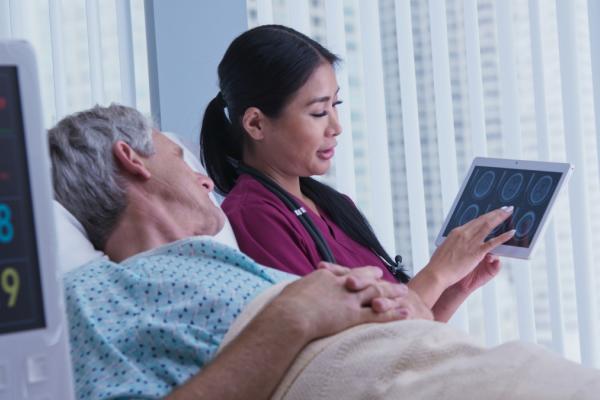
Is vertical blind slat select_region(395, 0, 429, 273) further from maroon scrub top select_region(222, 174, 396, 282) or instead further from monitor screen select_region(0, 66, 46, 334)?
monitor screen select_region(0, 66, 46, 334)

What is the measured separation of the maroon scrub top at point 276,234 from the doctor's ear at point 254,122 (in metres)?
0.10

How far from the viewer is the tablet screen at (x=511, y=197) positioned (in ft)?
7.18

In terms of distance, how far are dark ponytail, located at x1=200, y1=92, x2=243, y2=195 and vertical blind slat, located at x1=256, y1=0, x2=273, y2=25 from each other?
2.80 ft

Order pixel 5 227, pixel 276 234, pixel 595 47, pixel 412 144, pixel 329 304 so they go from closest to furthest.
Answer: pixel 5 227
pixel 329 304
pixel 276 234
pixel 595 47
pixel 412 144

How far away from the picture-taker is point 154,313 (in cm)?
159

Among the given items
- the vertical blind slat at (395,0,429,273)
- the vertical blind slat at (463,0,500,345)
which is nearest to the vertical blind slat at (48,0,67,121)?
the vertical blind slat at (395,0,429,273)

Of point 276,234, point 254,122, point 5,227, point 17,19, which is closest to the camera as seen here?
point 5,227

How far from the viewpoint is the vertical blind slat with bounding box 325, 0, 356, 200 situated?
3.24 m

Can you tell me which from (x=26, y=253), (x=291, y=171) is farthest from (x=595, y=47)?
(x=26, y=253)

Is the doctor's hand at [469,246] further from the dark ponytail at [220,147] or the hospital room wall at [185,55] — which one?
the hospital room wall at [185,55]

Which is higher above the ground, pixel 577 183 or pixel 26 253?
pixel 26 253

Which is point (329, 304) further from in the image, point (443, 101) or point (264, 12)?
point (264, 12)

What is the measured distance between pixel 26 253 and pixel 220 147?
5.24 ft

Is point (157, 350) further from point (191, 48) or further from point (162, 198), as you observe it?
point (191, 48)
